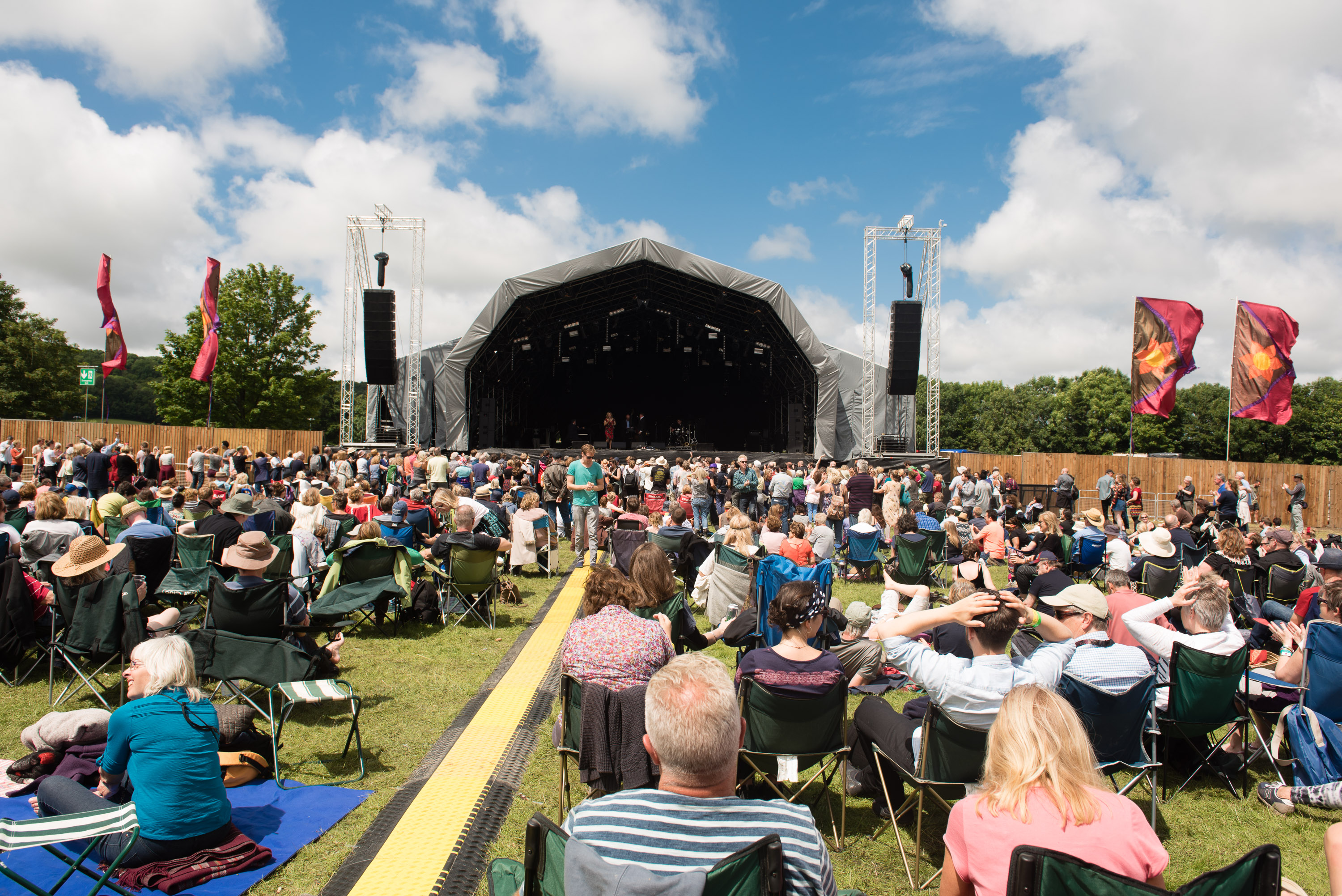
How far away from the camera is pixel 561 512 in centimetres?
1159

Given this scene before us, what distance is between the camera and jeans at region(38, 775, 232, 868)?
2.61 meters

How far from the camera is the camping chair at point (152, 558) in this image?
235 inches

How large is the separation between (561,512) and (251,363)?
94.4 feet

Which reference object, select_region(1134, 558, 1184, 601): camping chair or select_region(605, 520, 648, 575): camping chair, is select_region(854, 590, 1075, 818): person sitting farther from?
select_region(1134, 558, 1184, 601): camping chair

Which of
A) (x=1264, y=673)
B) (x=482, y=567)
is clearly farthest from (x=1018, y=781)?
(x=482, y=567)

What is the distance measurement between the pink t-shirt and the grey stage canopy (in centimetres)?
1704

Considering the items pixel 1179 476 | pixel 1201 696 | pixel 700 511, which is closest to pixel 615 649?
pixel 1201 696

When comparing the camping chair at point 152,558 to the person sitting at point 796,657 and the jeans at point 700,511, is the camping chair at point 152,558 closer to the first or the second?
the person sitting at point 796,657

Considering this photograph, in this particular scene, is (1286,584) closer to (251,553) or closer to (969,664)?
(969,664)

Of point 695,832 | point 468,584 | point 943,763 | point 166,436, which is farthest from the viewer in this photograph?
point 166,436

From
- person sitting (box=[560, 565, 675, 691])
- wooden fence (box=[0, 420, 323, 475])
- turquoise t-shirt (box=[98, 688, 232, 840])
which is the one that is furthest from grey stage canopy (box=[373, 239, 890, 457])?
turquoise t-shirt (box=[98, 688, 232, 840])

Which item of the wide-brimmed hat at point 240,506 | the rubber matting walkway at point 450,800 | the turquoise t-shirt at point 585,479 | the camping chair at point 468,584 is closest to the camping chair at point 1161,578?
the rubber matting walkway at point 450,800

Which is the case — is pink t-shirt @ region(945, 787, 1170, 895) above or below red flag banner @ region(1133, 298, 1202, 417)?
below

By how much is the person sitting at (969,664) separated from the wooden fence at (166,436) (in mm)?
22215
